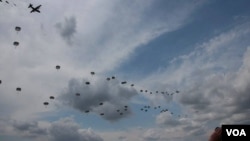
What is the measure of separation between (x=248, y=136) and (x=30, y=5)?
80.5 m

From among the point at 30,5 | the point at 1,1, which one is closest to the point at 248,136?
the point at 1,1

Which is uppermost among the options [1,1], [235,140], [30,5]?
[30,5]

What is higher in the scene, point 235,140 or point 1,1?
point 1,1

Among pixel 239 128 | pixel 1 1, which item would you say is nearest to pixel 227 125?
pixel 239 128

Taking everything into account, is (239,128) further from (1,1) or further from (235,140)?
(1,1)

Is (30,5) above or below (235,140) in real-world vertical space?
above

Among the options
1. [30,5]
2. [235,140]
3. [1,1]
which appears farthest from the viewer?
[30,5]

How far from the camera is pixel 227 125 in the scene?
14844mm

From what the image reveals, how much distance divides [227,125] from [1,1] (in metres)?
54.8

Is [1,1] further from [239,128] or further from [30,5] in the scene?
[239,128]

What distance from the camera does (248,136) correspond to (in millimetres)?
14414

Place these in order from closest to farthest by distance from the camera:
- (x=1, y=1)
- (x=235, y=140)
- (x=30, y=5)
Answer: (x=235, y=140)
(x=1, y=1)
(x=30, y=5)

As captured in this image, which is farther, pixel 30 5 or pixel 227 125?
pixel 30 5

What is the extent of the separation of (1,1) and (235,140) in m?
55.6
